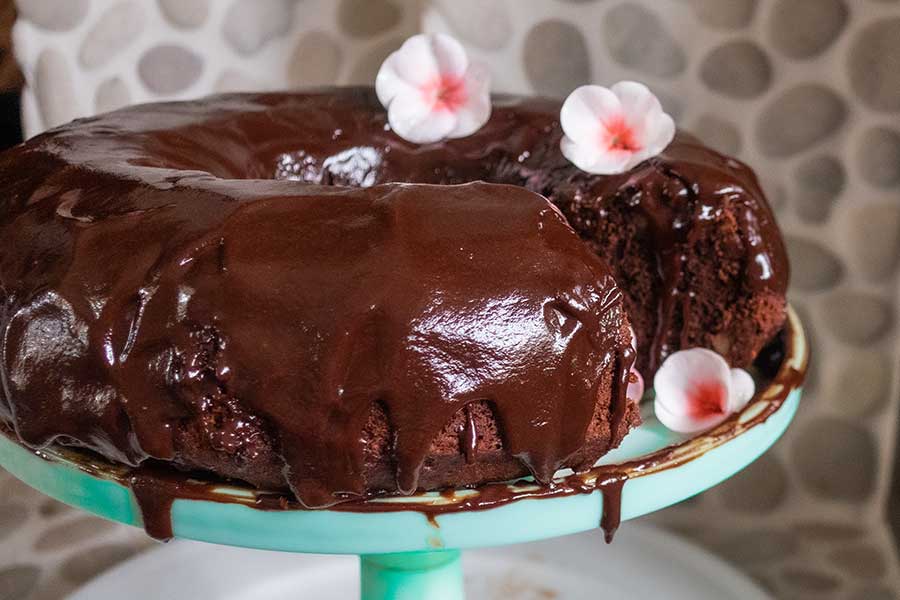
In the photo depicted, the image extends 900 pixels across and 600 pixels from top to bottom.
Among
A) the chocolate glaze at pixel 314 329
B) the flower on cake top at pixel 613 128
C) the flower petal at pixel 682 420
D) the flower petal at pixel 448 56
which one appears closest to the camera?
the chocolate glaze at pixel 314 329

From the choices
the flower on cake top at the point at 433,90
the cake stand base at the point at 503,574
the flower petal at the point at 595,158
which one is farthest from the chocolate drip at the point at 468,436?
the cake stand base at the point at 503,574

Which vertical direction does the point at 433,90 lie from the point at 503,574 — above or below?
above

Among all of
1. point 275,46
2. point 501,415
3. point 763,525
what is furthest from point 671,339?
point 275,46

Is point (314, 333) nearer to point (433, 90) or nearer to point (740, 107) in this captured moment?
point (433, 90)

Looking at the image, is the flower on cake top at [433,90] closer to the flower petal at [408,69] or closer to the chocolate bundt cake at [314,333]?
the flower petal at [408,69]

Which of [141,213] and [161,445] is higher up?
[141,213]

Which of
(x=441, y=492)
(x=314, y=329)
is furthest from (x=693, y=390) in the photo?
(x=314, y=329)

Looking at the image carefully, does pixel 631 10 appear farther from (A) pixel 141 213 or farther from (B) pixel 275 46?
(A) pixel 141 213
